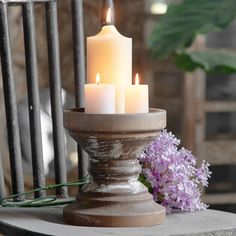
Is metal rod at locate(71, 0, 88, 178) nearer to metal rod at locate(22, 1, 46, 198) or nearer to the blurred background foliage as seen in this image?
metal rod at locate(22, 1, 46, 198)

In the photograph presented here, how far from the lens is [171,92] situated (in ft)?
10.4

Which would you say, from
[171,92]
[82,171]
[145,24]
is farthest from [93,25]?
[82,171]

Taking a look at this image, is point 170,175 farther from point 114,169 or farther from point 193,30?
point 193,30

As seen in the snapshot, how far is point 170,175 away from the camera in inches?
33.7

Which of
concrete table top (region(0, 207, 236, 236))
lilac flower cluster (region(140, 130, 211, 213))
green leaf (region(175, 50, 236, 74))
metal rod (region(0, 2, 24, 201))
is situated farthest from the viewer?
green leaf (region(175, 50, 236, 74))

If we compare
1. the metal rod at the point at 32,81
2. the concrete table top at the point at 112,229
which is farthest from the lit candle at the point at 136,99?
the metal rod at the point at 32,81

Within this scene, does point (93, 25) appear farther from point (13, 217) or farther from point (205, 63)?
point (13, 217)

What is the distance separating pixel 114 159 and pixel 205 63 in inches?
73.7

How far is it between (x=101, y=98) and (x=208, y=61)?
1936 mm

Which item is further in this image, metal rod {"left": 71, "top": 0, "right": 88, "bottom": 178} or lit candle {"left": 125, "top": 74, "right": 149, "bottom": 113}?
metal rod {"left": 71, "top": 0, "right": 88, "bottom": 178}

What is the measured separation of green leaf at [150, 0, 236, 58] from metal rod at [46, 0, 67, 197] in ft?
5.41

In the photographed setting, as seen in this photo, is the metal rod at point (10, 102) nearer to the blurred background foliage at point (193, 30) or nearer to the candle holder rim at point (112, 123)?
the candle holder rim at point (112, 123)

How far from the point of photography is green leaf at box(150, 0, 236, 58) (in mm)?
2625

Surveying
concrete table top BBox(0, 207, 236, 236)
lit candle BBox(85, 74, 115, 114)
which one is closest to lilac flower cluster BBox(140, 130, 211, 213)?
→ concrete table top BBox(0, 207, 236, 236)
